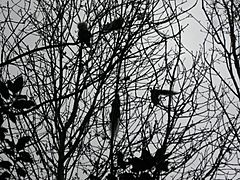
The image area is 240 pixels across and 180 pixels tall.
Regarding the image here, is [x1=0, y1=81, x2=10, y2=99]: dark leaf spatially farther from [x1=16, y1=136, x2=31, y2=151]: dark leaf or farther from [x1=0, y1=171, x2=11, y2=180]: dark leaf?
[x1=0, y1=171, x2=11, y2=180]: dark leaf

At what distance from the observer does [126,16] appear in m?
3.55

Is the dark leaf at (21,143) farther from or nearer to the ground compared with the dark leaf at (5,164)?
farther from the ground

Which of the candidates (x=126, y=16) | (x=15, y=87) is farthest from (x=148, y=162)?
(x=126, y=16)

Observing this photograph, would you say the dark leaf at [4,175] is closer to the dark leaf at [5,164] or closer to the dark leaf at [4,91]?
the dark leaf at [5,164]

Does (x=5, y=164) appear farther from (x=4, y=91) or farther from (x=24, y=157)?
(x=4, y=91)

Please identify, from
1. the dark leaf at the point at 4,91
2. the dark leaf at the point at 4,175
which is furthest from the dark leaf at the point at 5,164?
the dark leaf at the point at 4,91

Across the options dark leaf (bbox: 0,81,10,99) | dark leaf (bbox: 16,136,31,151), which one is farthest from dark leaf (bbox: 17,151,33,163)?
dark leaf (bbox: 0,81,10,99)

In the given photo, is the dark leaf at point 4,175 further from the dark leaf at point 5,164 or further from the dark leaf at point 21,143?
the dark leaf at point 21,143

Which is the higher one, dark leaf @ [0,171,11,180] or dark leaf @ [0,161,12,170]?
dark leaf @ [0,161,12,170]

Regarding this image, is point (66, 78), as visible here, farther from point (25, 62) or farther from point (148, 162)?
point (148, 162)

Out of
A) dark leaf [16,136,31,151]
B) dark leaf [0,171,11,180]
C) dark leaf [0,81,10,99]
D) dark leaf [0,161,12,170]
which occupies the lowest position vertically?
dark leaf [0,171,11,180]

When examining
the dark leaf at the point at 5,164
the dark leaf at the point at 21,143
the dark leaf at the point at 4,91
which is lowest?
the dark leaf at the point at 5,164

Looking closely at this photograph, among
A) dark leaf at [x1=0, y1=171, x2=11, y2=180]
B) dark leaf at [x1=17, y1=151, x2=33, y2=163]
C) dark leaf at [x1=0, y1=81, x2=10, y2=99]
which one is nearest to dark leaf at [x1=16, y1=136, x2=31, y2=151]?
dark leaf at [x1=17, y1=151, x2=33, y2=163]

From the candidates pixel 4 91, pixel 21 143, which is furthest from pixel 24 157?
pixel 4 91
